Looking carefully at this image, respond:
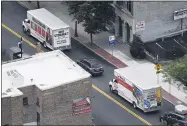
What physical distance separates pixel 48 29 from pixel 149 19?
10184 mm

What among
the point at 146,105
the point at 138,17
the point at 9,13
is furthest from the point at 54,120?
the point at 9,13

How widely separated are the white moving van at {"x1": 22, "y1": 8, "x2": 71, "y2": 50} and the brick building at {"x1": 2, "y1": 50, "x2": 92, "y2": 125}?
2893 cm

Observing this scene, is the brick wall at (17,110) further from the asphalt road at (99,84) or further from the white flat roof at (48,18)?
the white flat roof at (48,18)

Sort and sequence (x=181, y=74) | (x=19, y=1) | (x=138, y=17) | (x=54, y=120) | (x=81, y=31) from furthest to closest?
(x=19, y=1) → (x=81, y=31) → (x=138, y=17) → (x=181, y=74) → (x=54, y=120)

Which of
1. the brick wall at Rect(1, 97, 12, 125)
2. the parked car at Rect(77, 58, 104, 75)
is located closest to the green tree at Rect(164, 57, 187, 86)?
the parked car at Rect(77, 58, 104, 75)

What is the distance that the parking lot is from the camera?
279ft

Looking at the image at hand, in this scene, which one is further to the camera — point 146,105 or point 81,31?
point 81,31

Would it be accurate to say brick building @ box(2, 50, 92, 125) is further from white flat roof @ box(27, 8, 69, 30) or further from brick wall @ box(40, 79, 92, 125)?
white flat roof @ box(27, 8, 69, 30)

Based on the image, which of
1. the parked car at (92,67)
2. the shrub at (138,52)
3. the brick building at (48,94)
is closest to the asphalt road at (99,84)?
the parked car at (92,67)

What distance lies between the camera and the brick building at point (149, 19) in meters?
86.4

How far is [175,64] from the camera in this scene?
74.1m

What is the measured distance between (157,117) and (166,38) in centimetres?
1652

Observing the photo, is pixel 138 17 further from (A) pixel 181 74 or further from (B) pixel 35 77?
(B) pixel 35 77

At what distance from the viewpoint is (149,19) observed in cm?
8725
